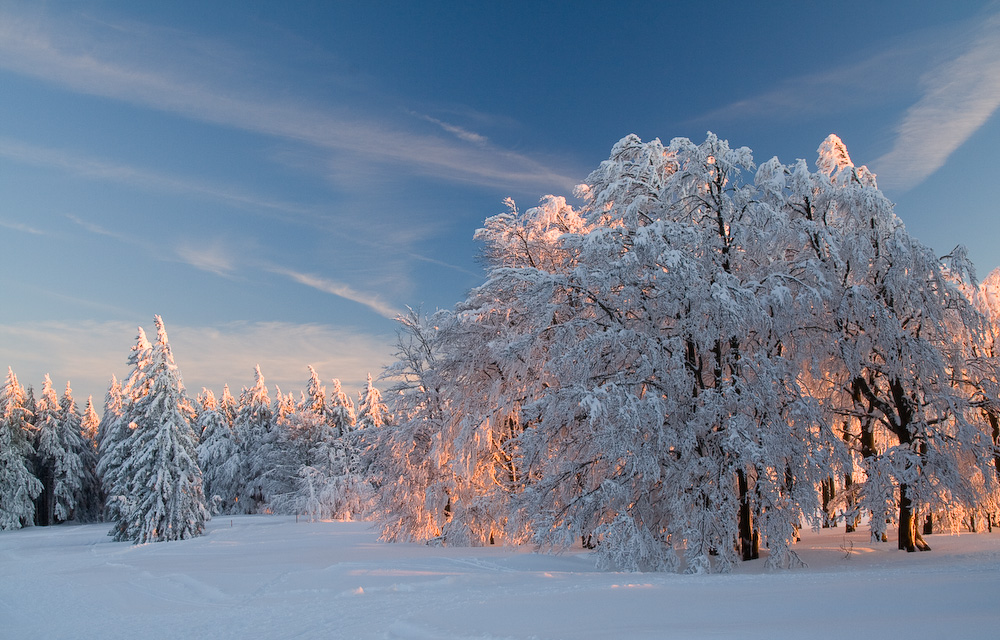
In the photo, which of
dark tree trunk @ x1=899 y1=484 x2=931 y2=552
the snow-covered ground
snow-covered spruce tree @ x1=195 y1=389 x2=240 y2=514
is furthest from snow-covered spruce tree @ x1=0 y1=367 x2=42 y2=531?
dark tree trunk @ x1=899 y1=484 x2=931 y2=552

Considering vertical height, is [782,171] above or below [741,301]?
above

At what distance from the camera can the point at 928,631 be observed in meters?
5.42

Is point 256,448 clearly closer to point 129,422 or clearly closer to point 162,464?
point 129,422

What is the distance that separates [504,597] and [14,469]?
2000 inches

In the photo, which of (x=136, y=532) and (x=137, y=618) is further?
(x=136, y=532)

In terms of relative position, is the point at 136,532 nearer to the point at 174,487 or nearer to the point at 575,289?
the point at 174,487

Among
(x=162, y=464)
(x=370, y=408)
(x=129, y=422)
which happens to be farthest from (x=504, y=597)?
(x=370, y=408)

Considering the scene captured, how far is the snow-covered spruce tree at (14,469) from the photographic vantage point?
4562cm

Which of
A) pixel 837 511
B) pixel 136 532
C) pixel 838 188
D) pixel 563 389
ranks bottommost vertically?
pixel 136 532

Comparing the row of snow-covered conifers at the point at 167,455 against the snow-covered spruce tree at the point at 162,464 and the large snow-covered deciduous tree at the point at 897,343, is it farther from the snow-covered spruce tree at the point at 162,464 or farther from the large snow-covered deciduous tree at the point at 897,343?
the large snow-covered deciduous tree at the point at 897,343

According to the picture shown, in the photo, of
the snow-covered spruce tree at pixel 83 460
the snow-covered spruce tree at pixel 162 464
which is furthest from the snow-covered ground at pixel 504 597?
the snow-covered spruce tree at pixel 83 460

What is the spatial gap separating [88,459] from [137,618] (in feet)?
178

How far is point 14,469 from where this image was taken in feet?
151

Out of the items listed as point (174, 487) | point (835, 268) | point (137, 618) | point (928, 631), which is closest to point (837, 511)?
point (835, 268)
